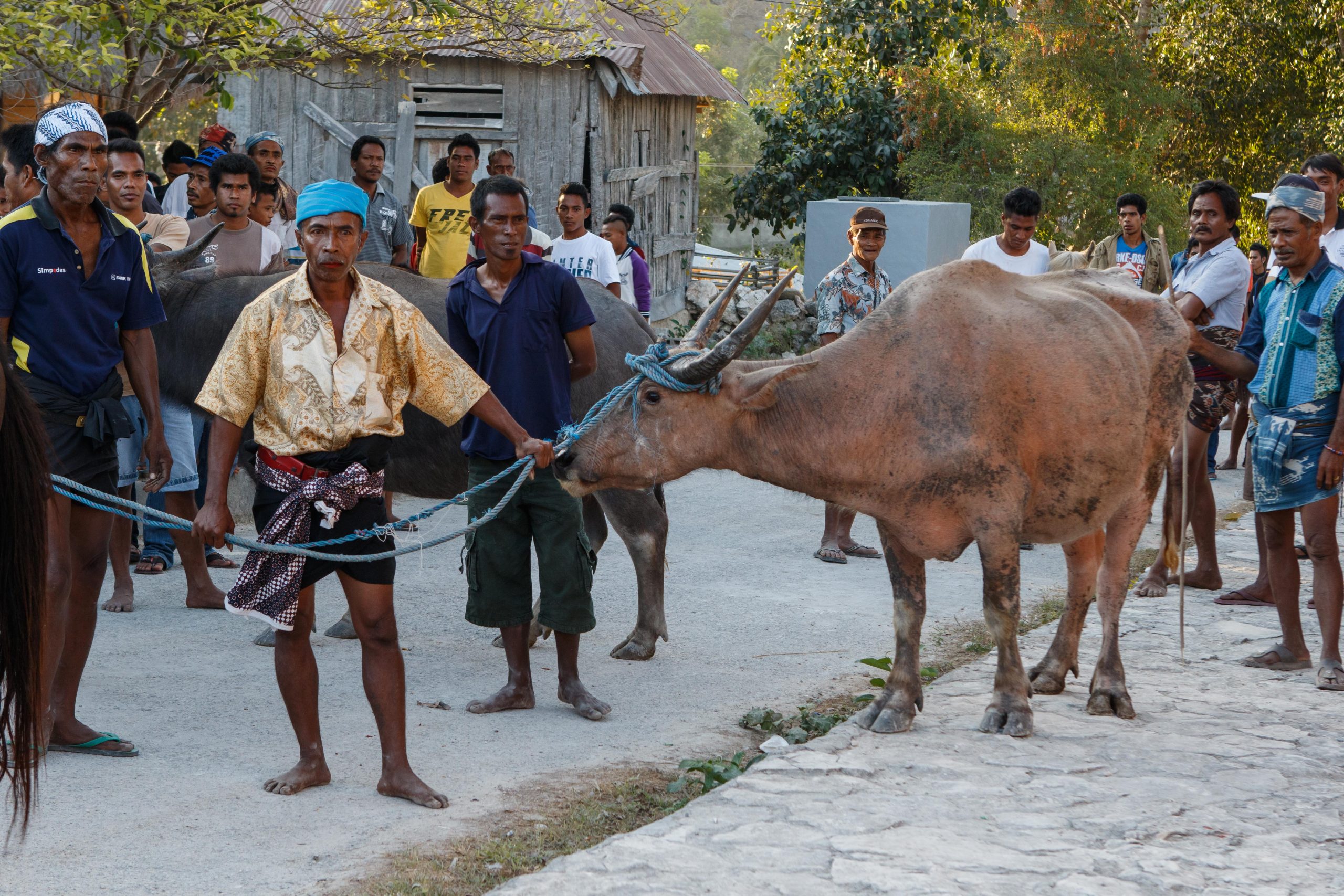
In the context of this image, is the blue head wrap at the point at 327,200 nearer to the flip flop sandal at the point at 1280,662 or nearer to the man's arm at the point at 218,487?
the man's arm at the point at 218,487

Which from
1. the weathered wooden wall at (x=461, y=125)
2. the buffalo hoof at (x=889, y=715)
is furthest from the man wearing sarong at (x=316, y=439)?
the weathered wooden wall at (x=461, y=125)

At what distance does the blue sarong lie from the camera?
5.57 meters

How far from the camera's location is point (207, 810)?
408 centimetres

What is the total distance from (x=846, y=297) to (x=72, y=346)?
4.49 m

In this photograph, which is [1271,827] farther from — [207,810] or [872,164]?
[872,164]

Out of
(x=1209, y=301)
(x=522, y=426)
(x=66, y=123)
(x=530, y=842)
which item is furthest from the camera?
(x=1209, y=301)

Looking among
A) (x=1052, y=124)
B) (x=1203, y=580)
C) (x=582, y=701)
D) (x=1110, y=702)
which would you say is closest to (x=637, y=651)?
(x=582, y=701)

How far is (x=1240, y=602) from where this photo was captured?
707cm

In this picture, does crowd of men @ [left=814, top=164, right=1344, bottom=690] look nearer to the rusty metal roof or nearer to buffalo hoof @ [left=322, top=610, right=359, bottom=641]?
buffalo hoof @ [left=322, top=610, right=359, bottom=641]

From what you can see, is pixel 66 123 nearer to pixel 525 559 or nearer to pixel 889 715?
pixel 525 559

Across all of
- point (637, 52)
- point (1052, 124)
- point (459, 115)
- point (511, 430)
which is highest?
point (637, 52)

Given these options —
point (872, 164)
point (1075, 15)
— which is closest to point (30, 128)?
point (872, 164)

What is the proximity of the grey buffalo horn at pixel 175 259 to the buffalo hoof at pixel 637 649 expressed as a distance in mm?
2686

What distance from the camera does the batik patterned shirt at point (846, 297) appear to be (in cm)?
774
